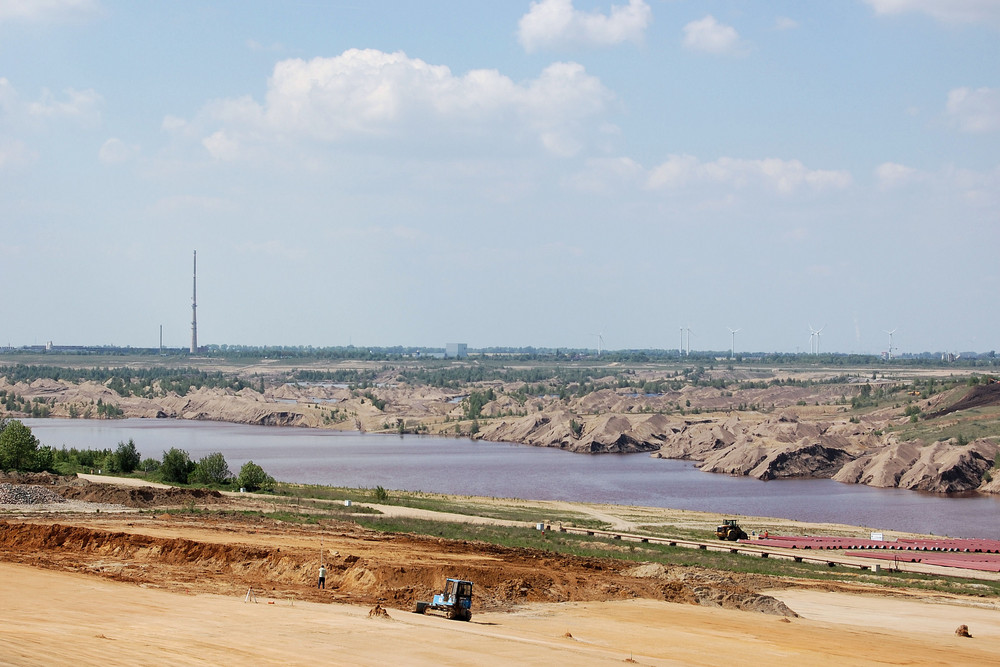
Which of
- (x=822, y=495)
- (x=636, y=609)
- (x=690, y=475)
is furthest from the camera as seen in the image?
(x=690, y=475)

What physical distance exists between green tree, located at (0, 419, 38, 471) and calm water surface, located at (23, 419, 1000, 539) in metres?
18.1

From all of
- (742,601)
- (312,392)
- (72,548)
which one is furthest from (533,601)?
(312,392)

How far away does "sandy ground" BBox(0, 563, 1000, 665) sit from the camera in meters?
18.1

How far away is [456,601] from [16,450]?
134 ft

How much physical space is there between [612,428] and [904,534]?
57528 millimetres

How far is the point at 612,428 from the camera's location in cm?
10631

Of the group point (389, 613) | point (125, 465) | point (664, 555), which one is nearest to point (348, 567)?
point (389, 613)

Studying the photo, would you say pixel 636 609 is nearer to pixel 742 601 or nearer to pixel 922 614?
pixel 742 601

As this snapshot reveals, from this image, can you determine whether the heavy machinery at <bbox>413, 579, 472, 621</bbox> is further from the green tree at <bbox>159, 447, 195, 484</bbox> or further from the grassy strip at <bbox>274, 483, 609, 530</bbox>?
the green tree at <bbox>159, 447, 195, 484</bbox>

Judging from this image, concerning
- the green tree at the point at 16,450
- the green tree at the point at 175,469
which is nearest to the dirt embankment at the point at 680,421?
the green tree at the point at 175,469

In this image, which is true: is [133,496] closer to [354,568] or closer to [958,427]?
[354,568]

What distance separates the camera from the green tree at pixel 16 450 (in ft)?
179

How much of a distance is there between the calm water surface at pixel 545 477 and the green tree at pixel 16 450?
1805cm

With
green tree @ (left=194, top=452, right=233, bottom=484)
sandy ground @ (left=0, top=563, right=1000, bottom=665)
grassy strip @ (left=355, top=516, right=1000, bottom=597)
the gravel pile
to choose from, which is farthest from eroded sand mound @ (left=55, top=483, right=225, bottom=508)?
sandy ground @ (left=0, top=563, right=1000, bottom=665)
